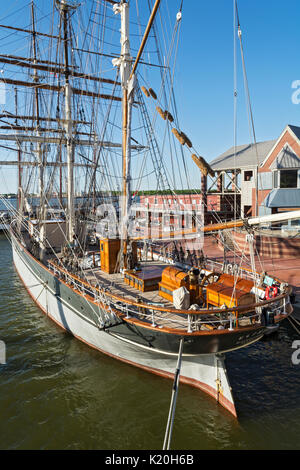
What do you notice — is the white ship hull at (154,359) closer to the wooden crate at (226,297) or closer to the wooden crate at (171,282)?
the wooden crate at (226,297)

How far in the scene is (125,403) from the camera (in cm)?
997

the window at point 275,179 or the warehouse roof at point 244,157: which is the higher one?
the warehouse roof at point 244,157

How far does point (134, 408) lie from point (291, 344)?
859cm

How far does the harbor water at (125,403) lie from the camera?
27.9ft

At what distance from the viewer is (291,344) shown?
14.0 meters

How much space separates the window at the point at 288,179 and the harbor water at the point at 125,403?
18523 mm

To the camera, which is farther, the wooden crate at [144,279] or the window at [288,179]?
the window at [288,179]

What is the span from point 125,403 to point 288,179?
1008 inches

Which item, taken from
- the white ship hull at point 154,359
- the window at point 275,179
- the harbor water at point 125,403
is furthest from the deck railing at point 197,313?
the window at point 275,179

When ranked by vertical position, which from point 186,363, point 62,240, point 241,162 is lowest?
point 186,363
